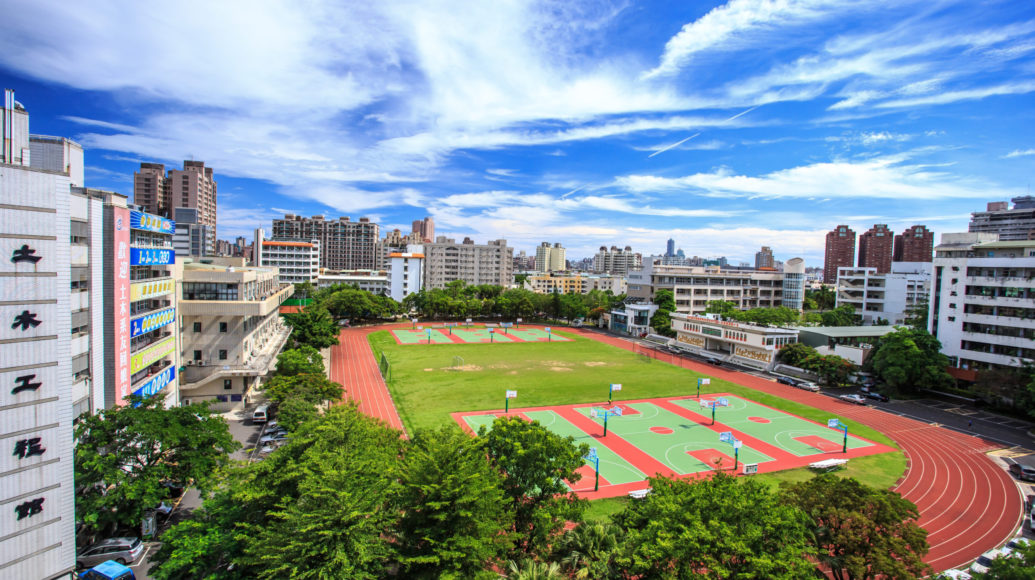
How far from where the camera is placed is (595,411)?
119 feet

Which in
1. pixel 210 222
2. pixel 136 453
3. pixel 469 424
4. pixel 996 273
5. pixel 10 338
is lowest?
pixel 469 424

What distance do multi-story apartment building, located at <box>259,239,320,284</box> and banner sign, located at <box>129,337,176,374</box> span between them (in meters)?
75.1

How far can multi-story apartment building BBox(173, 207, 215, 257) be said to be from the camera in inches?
4193

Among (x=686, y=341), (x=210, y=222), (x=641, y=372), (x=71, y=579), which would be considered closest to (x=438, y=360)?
(x=641, y=372)

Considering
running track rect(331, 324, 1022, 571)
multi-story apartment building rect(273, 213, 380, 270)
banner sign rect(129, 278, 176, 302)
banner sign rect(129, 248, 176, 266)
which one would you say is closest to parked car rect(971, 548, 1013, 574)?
running track rect(331, 324, 1022, 571)

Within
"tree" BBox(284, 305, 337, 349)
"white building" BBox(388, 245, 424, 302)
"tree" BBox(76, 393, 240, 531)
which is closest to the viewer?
"tree" BBox(76, 393, 240, 531)

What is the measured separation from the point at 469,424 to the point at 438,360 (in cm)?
2161

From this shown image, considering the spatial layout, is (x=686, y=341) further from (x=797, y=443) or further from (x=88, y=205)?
(x=88, y=205)

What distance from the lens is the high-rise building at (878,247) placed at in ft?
468

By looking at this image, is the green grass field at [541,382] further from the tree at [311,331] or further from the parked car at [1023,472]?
the tree at [311,331]

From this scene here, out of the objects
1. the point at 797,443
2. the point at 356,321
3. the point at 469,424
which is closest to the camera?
the point at 797,443

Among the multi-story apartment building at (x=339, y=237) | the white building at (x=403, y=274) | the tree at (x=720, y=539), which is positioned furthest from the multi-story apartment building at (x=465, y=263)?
the tree at (x=720, y=539)

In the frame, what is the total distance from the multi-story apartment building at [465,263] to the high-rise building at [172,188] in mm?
53506

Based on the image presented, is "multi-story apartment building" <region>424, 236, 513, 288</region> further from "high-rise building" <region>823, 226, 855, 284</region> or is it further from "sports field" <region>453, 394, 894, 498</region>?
"high-rise building" <region>823, 226, 855, 284</region>
